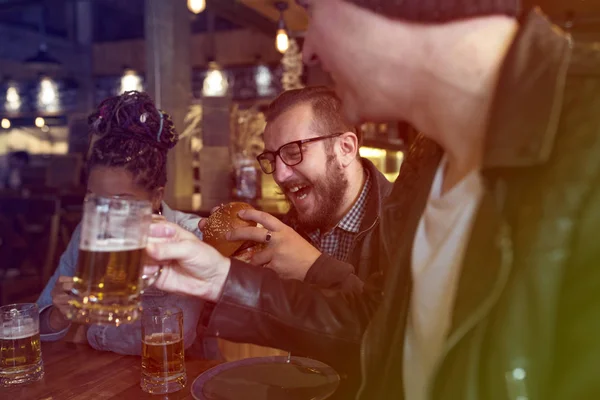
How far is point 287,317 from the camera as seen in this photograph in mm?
1185

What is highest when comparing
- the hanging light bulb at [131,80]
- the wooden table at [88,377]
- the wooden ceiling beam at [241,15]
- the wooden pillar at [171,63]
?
the wooden ceiling beam at [241,15]

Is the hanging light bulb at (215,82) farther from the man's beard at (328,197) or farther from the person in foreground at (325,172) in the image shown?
the man's beard at (328,197)

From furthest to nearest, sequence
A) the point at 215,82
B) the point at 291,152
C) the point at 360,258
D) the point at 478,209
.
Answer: the point at 215,82 < the point at 291,152 < the point at 360,258 < the point at 478,209

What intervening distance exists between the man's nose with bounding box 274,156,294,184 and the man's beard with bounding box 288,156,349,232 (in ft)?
0.39

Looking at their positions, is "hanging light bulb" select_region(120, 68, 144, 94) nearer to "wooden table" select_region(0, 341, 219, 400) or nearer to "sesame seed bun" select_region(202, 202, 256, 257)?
"sesame seed bun" select_region(202, 202, 256, 257)

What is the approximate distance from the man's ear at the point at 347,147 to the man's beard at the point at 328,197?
0.14 ft

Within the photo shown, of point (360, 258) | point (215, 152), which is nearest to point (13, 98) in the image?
point (215, 152)

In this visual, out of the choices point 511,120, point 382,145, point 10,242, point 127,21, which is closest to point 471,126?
point 511,120

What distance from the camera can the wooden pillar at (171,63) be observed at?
520cm

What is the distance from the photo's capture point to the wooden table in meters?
1.29

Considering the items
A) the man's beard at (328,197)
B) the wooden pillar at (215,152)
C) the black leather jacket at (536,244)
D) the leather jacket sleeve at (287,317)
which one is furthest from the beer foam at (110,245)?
the wooden pillar at (215,152)

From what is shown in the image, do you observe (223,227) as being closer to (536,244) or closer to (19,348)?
(19,348)

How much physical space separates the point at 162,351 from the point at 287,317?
0.39 m

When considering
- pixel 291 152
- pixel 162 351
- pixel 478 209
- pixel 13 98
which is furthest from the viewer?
pixel 13 98
